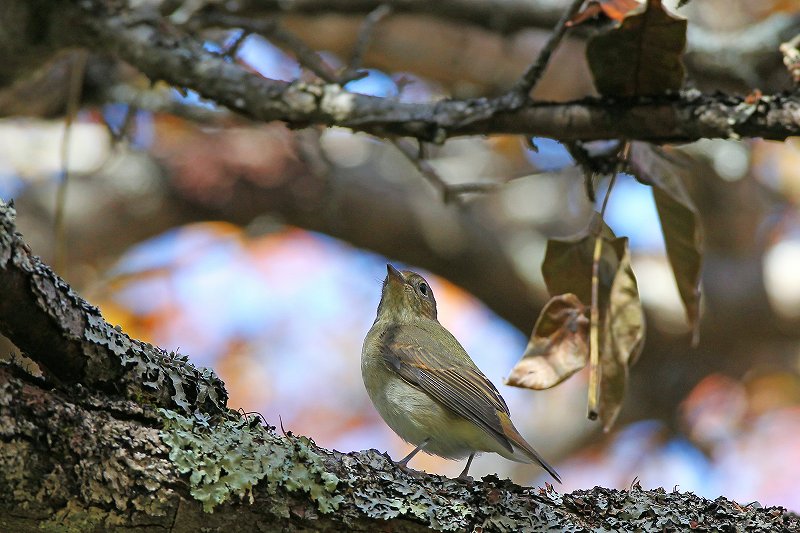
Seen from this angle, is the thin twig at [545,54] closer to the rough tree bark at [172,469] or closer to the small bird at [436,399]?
the small bird at [436,399]

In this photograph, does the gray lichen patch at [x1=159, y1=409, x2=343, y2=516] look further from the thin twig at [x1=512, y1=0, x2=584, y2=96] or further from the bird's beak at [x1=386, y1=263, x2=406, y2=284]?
the bird's beak at [x1=386, y1=263, x2=406, y2=284]

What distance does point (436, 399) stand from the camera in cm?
380

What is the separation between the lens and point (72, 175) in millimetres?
7863

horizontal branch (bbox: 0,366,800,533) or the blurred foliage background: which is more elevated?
the blurred foliage background

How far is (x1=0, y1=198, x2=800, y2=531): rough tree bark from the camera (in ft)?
7.14

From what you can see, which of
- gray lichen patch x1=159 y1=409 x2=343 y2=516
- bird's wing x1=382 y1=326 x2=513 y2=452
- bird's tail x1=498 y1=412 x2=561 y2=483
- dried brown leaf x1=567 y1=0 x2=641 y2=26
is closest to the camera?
gray lichen patch x1=159 y1=409 x2=343 y2=516

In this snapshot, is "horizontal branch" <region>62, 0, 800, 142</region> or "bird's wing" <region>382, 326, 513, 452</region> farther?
"bird's wing" <region>382, 326, 513, 452</region>

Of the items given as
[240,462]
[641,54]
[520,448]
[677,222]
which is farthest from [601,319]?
[240,462]

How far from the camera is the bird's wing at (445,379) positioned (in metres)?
3.59

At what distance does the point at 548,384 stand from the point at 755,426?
7.47 meters

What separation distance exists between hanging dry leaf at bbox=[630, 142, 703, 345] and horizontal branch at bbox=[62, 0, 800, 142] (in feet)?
0.72

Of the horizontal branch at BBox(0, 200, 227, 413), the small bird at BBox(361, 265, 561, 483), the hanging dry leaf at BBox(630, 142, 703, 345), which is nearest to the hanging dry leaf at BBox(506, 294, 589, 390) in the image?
the small bird at BBox(361, 265, 561, 483)

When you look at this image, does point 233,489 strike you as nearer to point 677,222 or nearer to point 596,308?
point 596,308

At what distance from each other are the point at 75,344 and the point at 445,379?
190 centimetres
